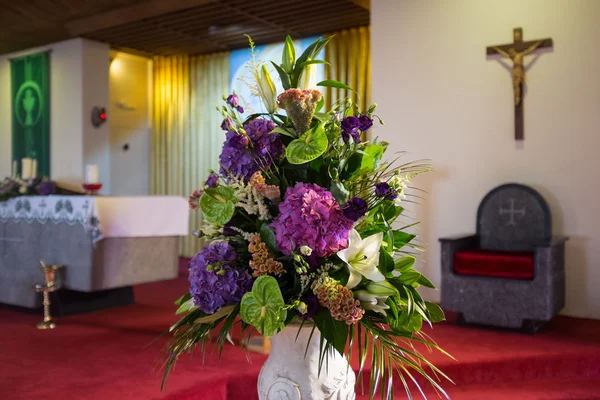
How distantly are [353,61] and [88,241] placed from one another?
149 inches

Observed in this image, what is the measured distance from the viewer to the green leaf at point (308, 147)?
3.10 ft

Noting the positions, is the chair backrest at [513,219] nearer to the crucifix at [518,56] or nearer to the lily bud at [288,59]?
the crucifix at [518,56]

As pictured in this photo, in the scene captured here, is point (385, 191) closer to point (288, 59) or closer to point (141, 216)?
point (288, 59)

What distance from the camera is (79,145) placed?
714 centimetres

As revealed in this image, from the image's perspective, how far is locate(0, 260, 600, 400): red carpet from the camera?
2732mm

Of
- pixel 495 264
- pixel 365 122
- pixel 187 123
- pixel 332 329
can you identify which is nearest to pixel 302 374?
pixel 332 329

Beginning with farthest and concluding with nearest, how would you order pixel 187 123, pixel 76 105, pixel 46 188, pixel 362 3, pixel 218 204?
pixel 187 123 → pixel 76 105 → pixel 362 3 → pixel 46 188 → pixel 218 204

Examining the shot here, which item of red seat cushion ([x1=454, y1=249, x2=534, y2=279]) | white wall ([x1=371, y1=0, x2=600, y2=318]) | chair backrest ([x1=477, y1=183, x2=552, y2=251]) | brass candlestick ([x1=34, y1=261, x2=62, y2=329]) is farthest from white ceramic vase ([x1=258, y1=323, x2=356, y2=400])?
white wall ([x1=371, y1=0, x2=600, y2=318])

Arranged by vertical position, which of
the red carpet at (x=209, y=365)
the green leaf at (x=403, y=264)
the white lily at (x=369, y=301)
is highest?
the green leaf at (x=403, y=264)

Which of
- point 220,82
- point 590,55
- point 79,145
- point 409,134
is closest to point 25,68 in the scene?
point 79,145

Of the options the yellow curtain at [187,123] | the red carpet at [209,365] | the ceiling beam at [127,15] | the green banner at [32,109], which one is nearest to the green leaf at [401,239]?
the red carpet at [209,365]

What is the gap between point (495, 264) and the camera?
3.85 m

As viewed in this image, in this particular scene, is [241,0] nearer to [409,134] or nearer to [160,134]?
[409,134]

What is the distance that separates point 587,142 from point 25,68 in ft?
22.8
